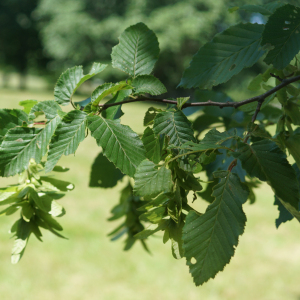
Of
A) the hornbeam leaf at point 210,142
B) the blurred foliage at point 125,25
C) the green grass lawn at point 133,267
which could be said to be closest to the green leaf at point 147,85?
the hornbeam leaf at point 210,142

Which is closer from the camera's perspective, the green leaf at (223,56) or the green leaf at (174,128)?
the green leaf at (174,128)

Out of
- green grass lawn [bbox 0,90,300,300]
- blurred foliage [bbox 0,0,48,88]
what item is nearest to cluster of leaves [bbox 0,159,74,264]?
green grass lawn [bbox 0,90,300,300]

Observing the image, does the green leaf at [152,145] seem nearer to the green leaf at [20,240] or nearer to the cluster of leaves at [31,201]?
the cluster of leaves at [31,201]

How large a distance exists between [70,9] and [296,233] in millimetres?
15666

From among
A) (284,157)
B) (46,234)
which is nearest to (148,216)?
(284,157)

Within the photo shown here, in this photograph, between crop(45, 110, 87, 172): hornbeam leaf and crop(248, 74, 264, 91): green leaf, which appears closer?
crop(45, 110, 87, 172): hornbeam leaf

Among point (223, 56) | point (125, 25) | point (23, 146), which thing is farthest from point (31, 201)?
point (125, 25)

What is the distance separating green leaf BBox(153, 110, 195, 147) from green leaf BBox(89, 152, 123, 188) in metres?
0.38

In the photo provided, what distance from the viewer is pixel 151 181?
52cm

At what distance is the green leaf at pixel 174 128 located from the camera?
60 cm

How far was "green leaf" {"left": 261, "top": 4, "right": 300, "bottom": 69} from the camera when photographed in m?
0.66

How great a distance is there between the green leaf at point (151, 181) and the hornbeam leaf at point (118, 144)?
0.05 meters

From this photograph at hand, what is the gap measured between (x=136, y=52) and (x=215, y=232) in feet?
1.31

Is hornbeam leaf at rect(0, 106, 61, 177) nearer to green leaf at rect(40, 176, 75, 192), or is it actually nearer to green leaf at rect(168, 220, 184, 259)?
green leaf at rect(40, 176, 75, 192)
